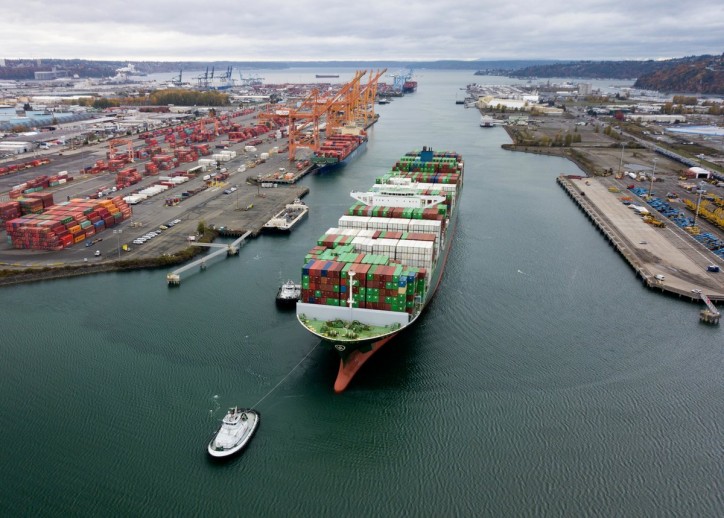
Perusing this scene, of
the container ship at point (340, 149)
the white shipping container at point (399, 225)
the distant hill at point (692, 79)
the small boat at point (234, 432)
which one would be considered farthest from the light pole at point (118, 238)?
the distant hill at point (692, 79)

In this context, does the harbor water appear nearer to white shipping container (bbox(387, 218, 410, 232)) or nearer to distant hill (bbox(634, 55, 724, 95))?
white shipping container (bbox(387, 218, 410, 232))

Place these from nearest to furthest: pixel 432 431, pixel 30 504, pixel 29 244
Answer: pixel 30 504, pixel 432 431, pixel 29 244

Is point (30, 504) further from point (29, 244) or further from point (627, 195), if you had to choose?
point (627, 195)

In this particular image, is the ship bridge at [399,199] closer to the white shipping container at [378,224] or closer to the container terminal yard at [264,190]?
the white shipping container at [378,224]

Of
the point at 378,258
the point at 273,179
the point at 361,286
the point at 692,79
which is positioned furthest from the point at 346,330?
the point at 692,79

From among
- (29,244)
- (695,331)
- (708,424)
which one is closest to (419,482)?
(708,424)

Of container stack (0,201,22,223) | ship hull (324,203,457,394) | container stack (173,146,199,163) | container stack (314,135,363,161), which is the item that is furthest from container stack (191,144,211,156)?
ship hull (324,203,457,394)
